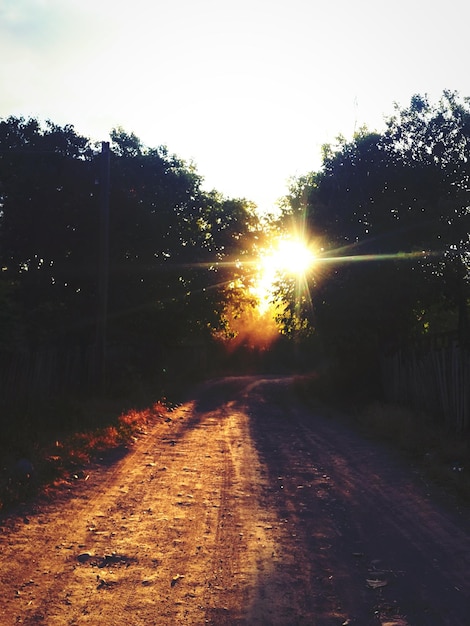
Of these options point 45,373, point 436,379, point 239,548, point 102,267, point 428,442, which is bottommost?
point 239,548

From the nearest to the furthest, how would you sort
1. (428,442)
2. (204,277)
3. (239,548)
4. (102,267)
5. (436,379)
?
(239,548), (428,442), (436,379), (102,267), (204,277)

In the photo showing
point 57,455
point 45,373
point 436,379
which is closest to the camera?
point 57,455

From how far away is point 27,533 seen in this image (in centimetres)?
754

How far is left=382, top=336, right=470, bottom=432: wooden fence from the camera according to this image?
14984 millimetres

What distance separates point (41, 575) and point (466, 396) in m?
10.9

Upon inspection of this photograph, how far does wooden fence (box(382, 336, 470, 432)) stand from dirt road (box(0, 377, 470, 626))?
11.2 ft

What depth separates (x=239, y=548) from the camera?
22.9 ft

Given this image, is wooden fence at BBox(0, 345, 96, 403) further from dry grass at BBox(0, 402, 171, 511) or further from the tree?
the tree

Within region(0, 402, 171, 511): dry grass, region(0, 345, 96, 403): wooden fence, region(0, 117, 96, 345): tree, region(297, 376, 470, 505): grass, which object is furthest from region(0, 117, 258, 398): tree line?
region(297, 376, 470, 505): grass

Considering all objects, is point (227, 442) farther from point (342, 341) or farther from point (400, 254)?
point (342, 341)

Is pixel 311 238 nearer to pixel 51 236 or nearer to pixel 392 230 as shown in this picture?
pixel 392 230

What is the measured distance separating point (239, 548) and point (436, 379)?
11.2 m

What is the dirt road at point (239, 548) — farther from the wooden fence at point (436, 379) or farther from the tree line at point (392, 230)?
the tree line at point (392, 230)

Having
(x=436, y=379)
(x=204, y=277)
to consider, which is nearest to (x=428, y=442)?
(x=436, y=379)
